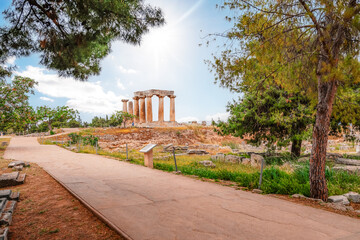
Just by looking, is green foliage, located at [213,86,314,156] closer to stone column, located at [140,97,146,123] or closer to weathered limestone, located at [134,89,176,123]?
weathered limestone, located at [134,89,176,123]

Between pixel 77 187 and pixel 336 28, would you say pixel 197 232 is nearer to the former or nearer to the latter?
pixel 77 187

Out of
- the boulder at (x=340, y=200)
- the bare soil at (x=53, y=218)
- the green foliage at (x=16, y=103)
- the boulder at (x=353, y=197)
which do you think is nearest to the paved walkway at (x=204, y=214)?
the bare soil at (x=53, y=218)

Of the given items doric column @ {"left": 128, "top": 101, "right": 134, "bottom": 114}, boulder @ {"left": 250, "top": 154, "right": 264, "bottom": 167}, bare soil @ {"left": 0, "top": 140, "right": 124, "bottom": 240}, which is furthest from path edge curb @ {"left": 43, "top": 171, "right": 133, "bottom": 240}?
doric column @ {"left": 128, "top": 101, "right": 134, "bottom": 114}

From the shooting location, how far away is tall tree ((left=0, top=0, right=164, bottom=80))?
6064mm

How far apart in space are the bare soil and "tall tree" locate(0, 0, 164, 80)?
13.7 ft

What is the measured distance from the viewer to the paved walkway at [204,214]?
10.1 feet

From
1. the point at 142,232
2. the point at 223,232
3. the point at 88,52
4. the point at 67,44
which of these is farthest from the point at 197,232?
the point at 67,44

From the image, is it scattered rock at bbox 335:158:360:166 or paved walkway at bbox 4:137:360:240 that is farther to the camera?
scattered rock at bbox 335:158:360:166

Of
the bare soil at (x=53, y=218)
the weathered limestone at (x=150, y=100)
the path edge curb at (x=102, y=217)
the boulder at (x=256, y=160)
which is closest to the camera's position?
the path edge curb at (x=102, y=217)

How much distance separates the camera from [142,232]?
3041 millimetres

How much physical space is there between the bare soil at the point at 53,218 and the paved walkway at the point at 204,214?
0.21 m

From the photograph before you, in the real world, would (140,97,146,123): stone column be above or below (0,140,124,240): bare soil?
above

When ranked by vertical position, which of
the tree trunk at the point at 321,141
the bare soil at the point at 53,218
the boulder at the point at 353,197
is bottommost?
the boulder at the point at 353,197

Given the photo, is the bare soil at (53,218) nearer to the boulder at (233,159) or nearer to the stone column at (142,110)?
the boulder at (233,159)
